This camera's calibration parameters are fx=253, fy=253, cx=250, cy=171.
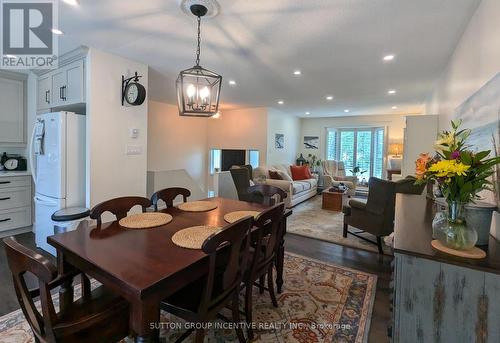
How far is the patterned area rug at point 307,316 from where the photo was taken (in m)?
1.82

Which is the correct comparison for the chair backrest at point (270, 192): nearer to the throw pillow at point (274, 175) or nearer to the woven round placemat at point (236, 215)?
the woven round placemat at point (236, 215)

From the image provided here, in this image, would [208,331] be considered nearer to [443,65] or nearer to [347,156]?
[443,65]

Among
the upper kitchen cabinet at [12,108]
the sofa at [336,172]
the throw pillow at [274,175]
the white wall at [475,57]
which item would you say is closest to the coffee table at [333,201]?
the throw pillow at [274,175]

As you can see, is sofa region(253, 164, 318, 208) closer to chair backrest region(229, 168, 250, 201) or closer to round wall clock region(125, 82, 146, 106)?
chair backrest region(229, 168, 250, 201)

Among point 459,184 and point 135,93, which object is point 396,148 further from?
point 135,93

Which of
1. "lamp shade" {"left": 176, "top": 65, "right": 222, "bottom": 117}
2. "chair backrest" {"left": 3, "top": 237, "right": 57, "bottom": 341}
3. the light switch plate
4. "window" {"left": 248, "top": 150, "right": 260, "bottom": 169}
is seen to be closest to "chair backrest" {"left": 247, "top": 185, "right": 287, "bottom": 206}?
"lamp shade" {"left": 176, "top": 65, "right": 222, "bottom": 117}

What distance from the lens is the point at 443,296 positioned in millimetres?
1113

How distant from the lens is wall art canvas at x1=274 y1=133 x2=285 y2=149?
23.5 feet

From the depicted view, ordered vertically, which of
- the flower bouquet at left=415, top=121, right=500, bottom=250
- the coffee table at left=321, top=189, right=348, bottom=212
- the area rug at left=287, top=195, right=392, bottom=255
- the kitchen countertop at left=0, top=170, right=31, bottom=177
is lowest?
the area rug at left=287, top=195, right=392, bottom=255

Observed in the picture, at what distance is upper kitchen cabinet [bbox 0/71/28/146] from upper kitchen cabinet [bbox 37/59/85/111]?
519 mm

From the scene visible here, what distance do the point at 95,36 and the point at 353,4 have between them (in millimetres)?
2483

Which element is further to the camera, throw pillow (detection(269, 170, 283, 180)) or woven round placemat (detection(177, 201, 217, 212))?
throw pillow (detection(269, 170, 283, 180))

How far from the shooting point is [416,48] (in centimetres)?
281

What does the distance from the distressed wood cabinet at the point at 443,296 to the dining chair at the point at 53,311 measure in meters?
1.37
